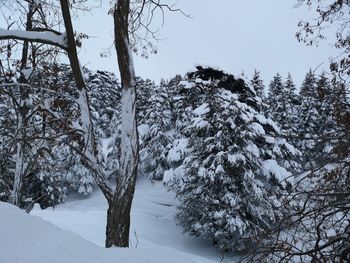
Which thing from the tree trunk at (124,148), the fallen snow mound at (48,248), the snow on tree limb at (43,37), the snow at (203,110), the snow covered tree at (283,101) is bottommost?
the fallen snow mound at (48,248)

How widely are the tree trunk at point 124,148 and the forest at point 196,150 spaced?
0.01m

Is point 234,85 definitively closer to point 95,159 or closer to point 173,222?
point 173,222

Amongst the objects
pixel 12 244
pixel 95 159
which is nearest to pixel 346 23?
pixel 95 159

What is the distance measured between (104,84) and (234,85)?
3549 cm

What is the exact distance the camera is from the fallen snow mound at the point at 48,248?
13.4 feet

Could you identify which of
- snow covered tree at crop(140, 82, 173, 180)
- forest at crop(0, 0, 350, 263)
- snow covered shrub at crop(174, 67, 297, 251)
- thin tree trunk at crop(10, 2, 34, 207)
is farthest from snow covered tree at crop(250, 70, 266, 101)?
thin tree trunk at crop(10, 2, 34, 207)

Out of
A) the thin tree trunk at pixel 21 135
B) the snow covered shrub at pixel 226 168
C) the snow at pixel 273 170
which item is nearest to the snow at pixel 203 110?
the snow covered shrub at pixel 226 168

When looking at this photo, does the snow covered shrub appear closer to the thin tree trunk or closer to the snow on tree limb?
the thin tree trunk

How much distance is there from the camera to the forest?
3.69m

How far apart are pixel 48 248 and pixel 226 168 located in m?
15.3

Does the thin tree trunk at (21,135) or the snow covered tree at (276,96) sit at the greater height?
the snow covered tree at (276,96)

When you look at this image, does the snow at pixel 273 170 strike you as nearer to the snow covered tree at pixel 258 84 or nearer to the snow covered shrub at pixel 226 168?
the snow covered shrub at pixel 226 168

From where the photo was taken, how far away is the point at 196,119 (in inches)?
823

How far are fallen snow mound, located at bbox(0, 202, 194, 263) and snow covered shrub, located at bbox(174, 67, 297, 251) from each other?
1402cm
